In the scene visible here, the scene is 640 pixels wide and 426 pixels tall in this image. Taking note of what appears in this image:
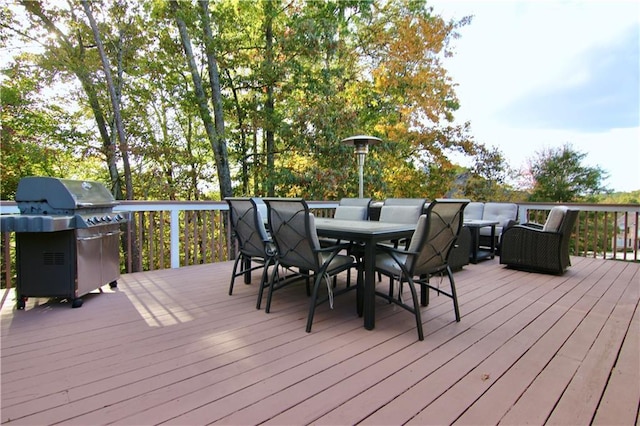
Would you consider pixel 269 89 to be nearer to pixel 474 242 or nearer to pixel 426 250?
pixel 474 242

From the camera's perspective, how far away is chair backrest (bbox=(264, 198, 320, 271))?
8.03ft

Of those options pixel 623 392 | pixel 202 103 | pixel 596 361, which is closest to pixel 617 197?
pixel 596 361

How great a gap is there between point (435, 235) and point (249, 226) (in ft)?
5.62

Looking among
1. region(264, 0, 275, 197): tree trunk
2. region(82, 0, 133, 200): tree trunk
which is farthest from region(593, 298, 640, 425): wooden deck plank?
region(82, 0, 133, 200): tree trunk

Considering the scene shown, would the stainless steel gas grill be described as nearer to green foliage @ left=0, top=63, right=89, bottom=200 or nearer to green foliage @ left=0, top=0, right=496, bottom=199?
green foliage @ left=0, top=0, right=496, bottom=199

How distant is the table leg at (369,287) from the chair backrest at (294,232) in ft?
1.23

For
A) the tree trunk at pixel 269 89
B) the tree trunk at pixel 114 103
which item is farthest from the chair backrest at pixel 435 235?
the tree trunk at pixel 114 103

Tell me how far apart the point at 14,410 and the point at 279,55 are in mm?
8657

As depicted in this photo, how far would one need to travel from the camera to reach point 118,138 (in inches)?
326

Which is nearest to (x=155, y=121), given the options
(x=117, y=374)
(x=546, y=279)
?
(x=117, y=374)

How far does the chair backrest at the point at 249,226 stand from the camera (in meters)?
3.01

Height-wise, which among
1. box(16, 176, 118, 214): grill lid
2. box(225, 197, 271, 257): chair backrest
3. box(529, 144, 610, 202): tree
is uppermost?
box(529, 144, 610, 202): tree

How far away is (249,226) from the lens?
3.15m

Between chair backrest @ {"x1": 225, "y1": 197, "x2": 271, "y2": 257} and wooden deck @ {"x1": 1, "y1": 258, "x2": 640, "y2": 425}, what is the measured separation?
1.62 feet
